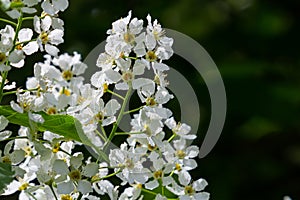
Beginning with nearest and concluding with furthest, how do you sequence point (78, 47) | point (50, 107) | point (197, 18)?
point (50, 107), point (78, 47), point (197, 18)

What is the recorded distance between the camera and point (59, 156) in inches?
37.2

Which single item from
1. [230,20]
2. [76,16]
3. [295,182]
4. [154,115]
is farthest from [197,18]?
[154,115]

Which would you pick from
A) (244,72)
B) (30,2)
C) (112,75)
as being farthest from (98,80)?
(244,72)

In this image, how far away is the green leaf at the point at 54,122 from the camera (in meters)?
0.89

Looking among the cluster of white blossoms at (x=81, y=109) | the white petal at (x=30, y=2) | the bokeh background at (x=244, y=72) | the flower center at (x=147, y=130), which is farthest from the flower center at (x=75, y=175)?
the bokeh background at (x=244, y=72)

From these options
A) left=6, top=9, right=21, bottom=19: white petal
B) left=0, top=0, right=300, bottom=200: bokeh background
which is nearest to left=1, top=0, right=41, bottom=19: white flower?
left=6, top=9, right=21, bottom=19: white petal

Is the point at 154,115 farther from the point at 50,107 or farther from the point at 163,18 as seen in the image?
the point at 163,18

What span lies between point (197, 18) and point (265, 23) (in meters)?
0.24

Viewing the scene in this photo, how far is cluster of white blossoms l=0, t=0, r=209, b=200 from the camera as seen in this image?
0.87 meters

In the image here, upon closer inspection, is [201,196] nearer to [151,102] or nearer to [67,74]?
[151,102]

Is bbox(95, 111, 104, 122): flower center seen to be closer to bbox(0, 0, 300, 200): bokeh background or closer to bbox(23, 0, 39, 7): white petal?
bbox(23, 0, 39, 7): white petal

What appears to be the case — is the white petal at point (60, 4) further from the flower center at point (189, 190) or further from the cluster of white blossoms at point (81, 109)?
the flower center at point (189, 190)

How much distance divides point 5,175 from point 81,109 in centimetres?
12

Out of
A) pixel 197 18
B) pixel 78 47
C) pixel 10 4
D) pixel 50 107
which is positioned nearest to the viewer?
pixel 10 4
